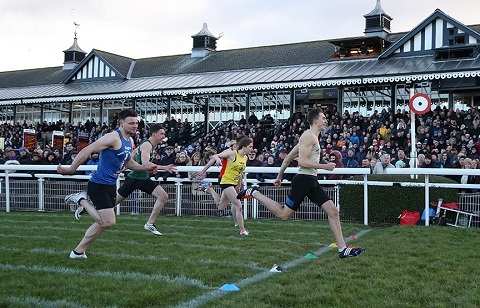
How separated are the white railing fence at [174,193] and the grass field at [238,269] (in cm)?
142

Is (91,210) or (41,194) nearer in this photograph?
(91,210)

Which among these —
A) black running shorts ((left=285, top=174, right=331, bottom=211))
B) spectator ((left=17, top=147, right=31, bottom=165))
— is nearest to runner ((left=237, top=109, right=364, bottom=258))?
black running shorts ((left=285, top=174, right=331, bottom=211))

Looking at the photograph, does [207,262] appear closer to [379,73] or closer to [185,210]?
[185,210]

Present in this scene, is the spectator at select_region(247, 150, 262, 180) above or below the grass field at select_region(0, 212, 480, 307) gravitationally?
above

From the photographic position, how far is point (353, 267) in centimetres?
719

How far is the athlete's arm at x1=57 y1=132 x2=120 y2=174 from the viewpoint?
7691 millimetres

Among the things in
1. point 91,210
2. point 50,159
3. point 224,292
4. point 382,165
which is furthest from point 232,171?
point 50,159

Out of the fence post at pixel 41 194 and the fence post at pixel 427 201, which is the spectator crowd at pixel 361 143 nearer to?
the fence post at pixel 427 201

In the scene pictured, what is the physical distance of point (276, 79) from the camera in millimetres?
30375

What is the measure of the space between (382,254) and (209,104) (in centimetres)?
3262

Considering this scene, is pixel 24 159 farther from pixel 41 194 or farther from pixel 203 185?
pixel 203 185

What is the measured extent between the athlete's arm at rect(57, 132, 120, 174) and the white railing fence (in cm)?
574

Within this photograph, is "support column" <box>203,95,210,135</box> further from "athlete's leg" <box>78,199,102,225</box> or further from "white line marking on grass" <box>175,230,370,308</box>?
"white line marking on grass" <box>175,230,370,308</box>

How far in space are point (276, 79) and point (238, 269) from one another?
23.8 meters
